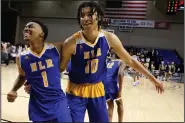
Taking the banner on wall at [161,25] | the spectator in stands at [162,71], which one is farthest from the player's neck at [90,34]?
the banner on wall at [161,25]

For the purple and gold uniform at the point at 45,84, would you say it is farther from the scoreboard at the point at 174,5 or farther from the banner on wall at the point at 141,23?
the banner on wall at the point at 141,23

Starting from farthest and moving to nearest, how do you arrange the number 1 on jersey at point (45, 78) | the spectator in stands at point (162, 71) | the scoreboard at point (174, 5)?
the scoreboard at point (174, 5)
the spectator in stands at point (162, 71)
the number 1 on jersey at point (45, 78)

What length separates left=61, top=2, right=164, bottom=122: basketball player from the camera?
151 cm

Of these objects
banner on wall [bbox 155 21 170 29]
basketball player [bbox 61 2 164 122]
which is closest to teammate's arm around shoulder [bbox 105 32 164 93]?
basketball player [bbox 61 2 164 122]

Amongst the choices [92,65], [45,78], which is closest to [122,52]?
[92,65]

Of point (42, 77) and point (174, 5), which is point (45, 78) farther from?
→ point (174, 5)

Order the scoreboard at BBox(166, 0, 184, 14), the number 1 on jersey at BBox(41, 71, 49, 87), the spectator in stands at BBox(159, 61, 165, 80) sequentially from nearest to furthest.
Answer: the number 1 on jersey at BBox(41, 71, 49, 87), the spectator in stands at BBox(159, 61, 165, 80), the scoreboard at BBox(166, 0, 184, 14)

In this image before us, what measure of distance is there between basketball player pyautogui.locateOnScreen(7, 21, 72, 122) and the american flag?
816cm

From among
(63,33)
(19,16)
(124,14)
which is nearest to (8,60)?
(63,33)

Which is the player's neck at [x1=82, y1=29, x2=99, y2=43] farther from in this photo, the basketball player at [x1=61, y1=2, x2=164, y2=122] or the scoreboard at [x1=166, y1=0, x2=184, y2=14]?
the scoreboard at [x1=166, y1=0, x2=184, y2=14]

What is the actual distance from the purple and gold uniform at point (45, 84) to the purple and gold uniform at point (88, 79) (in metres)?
0.11

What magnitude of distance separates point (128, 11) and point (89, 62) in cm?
833

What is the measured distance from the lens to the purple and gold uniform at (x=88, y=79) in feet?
5.03

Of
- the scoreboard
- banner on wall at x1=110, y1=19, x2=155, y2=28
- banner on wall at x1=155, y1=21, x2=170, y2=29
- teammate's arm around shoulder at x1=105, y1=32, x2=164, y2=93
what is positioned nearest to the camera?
teammate's arm around shoulder at x1=105, y1=32, x2=164, y2=93
